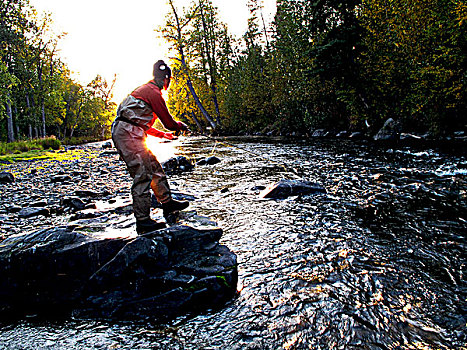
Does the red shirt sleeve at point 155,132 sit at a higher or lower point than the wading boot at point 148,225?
higher

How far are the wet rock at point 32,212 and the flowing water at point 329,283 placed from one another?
11.5 ft

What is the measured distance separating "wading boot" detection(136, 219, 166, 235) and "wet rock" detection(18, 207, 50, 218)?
370cm

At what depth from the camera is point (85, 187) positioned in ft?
31.3

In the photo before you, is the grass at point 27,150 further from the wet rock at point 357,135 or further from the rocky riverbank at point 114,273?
the wet rock at point 357,135

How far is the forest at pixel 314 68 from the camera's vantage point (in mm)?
14883

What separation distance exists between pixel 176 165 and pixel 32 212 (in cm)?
622

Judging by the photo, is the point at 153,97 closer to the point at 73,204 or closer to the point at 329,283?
the point at 329,283

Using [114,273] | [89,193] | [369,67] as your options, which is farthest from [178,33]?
[114,273]

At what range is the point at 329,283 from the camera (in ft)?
10.5

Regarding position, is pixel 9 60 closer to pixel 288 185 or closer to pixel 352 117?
pixel 352 117

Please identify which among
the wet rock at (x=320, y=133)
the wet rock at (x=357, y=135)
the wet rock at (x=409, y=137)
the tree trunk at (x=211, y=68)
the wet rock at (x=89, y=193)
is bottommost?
the wet rock at (x=89, y=193)

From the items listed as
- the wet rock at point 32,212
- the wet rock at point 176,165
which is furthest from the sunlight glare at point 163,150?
the wet rock at point 32,212

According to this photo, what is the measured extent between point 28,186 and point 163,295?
9.66 metres

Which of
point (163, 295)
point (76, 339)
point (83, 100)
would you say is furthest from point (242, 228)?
point (83, 100)
